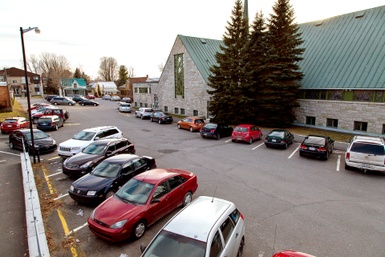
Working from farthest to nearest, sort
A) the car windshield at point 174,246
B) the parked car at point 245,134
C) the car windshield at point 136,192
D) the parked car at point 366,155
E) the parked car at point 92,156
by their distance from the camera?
the parked car at point 245,134
the parked car at point 366,155
the parked car at point 92,156
the car windshield at point 136,192
the car windshield at point 174,246

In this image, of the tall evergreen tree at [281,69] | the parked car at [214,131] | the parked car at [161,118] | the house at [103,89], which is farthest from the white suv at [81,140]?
the house at [103,89]

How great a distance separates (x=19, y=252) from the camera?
657 cm

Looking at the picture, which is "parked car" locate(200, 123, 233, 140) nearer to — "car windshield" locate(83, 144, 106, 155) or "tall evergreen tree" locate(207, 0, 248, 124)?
"tall evergreen tree" locate(207, 0, 248, 124)

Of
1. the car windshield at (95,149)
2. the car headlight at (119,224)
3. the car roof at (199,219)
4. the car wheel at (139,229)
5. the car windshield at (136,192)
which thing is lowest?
the car wheel at (139,229)

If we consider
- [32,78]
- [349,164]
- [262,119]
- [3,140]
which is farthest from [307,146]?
[32,78]

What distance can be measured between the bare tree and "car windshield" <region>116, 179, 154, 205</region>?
118 m

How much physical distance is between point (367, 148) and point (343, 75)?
13.4 metres

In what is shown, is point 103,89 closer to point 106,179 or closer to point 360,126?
point 360,126

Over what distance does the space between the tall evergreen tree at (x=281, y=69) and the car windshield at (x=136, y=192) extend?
1946cm

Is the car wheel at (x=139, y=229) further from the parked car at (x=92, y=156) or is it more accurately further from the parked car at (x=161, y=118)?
the parked car at (x=161, y=118)

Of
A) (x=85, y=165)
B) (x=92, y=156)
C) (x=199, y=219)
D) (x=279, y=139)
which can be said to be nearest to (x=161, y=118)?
(x=279, y=139)

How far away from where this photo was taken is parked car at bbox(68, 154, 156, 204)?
872 centimetres

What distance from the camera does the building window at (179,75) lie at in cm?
3647

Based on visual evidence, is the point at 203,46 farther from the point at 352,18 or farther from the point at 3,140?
the point at 3,140
